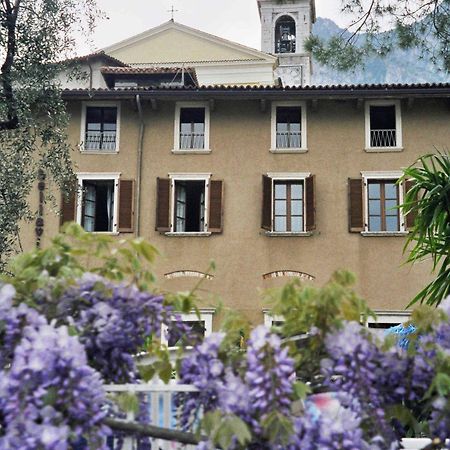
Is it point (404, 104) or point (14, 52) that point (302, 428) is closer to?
point (14, 52)

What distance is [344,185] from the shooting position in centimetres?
1934

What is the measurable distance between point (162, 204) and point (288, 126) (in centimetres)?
363

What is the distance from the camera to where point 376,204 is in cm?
1919

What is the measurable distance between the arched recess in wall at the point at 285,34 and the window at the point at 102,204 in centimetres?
2850

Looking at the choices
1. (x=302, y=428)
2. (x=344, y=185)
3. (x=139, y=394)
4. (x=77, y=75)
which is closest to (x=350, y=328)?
(x=302, y=428)

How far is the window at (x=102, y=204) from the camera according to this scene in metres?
19.0

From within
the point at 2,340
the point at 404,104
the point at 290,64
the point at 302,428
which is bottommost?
the point at 302,428

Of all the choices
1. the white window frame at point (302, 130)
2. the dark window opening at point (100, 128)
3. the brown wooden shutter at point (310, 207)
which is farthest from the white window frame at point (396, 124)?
the dark window opening at point (100, 128)

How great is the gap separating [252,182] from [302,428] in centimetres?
1743

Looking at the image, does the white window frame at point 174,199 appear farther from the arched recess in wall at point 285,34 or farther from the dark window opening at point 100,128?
the arched recess in wall at point 285,34

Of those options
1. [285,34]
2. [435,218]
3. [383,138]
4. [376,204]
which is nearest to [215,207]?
[376,204]

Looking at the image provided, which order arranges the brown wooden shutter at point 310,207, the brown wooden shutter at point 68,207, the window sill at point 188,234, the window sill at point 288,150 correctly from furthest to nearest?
the window sill at point 288,150 → the window sill at point 188,234 → the brown wooden shutter at point 310,207 → the brown wooden shutter at point 68,207

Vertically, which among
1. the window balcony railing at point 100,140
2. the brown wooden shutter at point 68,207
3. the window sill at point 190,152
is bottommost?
the brown wooden shutter at point 68,207

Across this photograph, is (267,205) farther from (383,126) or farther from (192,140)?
(383,126)
